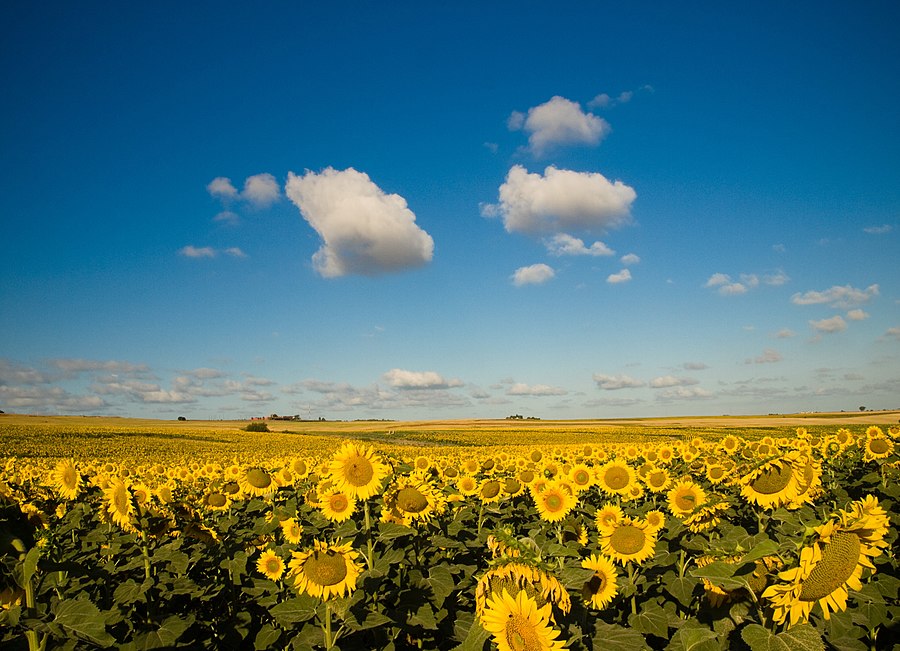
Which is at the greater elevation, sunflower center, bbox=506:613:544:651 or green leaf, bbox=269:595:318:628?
sunflower center, bbox=506:613:544:651

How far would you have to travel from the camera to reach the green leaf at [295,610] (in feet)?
10.5

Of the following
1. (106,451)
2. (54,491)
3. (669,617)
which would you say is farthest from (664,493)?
(106,451)

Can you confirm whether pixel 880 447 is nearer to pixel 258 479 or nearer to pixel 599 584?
pixel 599 584

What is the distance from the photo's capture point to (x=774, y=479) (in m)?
4.25

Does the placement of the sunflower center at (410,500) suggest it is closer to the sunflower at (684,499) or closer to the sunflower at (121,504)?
the sunflower at (121,504)

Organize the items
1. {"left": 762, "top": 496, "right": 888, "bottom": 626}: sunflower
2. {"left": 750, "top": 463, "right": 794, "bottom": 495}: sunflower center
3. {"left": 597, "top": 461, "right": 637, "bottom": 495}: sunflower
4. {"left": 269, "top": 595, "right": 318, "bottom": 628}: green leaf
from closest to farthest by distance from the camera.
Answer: {"left": 762, "top": 496, "right": 888, "bottom": 626}: sunflower, {"left": 269, "top": 595, "right": 318, "bottom": 628}: green leaf, {"left": 750, "top": 463, "right": 794, "bottom": 495}: sunflower center, {"left": 597, "top": 461, "right": 637, "bottom": 495}: sunflower

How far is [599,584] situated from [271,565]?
3.25 meters

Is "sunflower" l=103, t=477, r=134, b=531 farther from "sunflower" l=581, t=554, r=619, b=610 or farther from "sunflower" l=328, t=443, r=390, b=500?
"sunflower" l=581, t=554, r=619, b=610

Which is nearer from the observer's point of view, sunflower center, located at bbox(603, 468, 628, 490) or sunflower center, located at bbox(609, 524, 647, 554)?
sunflower center, located at bbox(609, 524, 647, 554)

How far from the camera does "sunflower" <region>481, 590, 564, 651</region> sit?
2035 mm

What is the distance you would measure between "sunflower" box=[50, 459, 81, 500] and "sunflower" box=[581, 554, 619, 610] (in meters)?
6.11

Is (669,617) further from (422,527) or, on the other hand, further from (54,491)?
(54,491)

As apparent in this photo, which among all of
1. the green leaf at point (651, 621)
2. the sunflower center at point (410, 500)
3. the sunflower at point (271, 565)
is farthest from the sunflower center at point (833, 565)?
the sunflower at point (271, 565)

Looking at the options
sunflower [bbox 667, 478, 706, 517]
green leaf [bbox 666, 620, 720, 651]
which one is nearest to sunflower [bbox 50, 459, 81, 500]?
green leaf [bbox 666, 620, 720, 651]
